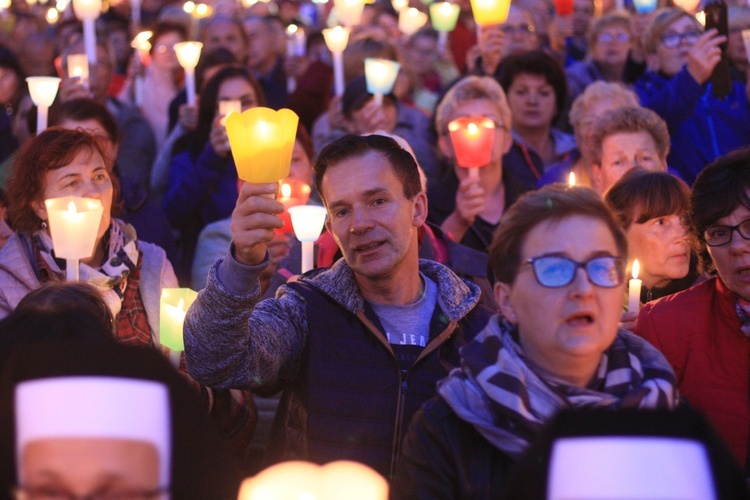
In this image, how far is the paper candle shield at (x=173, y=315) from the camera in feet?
11.7

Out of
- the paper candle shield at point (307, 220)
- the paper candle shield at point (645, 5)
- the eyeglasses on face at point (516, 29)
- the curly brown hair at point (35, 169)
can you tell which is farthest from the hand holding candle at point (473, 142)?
the paper candle shield at point (645, 5)

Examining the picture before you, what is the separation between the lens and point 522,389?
237cm

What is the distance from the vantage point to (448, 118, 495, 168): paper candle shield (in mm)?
4750

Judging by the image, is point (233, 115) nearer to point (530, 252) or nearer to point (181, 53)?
point (530, 252)

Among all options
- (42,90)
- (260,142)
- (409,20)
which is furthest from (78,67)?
(260,142)

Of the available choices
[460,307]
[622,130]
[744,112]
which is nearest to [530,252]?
[460,307]

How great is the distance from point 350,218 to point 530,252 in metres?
0.90

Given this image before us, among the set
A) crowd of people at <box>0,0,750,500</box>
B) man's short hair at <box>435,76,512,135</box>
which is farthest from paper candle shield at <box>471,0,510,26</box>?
man's short hair at <box>435,76,512,135</box>

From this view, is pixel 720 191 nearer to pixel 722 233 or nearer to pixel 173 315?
pixel 722 233

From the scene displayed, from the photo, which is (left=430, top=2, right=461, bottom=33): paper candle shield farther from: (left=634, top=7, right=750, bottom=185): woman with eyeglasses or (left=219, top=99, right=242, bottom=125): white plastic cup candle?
(left=219, top=99, right=242, bottom=125): white plastic cup candle

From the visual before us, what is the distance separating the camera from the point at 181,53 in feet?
19.7

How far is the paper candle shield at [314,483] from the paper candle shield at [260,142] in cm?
113

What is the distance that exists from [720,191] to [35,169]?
2478 millimetres

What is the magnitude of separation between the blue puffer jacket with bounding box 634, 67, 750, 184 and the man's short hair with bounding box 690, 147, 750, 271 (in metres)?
2.37
